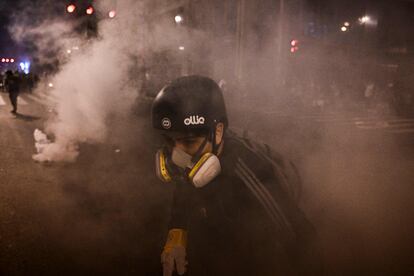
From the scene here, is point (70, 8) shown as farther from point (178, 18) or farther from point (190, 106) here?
point (190, 106)

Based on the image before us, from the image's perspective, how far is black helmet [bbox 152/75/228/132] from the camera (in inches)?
60.2

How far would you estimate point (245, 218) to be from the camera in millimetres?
1427

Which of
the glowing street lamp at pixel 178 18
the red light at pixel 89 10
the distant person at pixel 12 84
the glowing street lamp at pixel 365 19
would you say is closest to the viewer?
the red light at pixel 89 10

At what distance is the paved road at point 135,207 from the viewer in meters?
2.88

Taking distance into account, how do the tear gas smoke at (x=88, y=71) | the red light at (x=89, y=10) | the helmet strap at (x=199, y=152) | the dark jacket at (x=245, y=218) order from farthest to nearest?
the tear gas smoke at (x=88, y=71) < the red light at (x=89, y=10) < the helmet strap at (x=199, y=152) < the dark jacket at (x=245, y=218)

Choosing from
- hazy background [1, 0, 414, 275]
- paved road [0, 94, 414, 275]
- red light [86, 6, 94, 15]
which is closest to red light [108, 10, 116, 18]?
hazy background [1, 0, 414, 275]

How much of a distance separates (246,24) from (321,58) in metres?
11.7

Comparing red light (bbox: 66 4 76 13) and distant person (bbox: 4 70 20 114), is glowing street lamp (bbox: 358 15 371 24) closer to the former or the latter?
distant person (bbox: 4 70 20 114)

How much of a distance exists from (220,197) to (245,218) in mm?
123

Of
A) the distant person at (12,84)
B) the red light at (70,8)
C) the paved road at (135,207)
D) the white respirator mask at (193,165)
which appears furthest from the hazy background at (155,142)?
the distant person at (12,84)

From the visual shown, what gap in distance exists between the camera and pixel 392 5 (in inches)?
1045

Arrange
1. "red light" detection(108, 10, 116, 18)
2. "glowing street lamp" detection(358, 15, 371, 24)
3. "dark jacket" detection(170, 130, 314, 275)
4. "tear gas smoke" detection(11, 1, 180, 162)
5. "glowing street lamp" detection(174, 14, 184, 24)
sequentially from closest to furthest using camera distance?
"dark jacket" detection(170, 130, 314, 275), "red light" detection(108, 10, 116, 18), "tear gas smoke" detection(11, 1, 180, 162), "glowing street lamp" detection(174, 14, 184, 24), "glowing street lamp" detection(358, 15, 371, 24)

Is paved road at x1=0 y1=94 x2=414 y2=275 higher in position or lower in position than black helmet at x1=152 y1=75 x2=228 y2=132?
lower

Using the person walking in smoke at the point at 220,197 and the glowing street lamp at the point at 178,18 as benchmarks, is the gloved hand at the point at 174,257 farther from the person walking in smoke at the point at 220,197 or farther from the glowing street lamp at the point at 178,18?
the glowing street lamp at the point at 178,18
